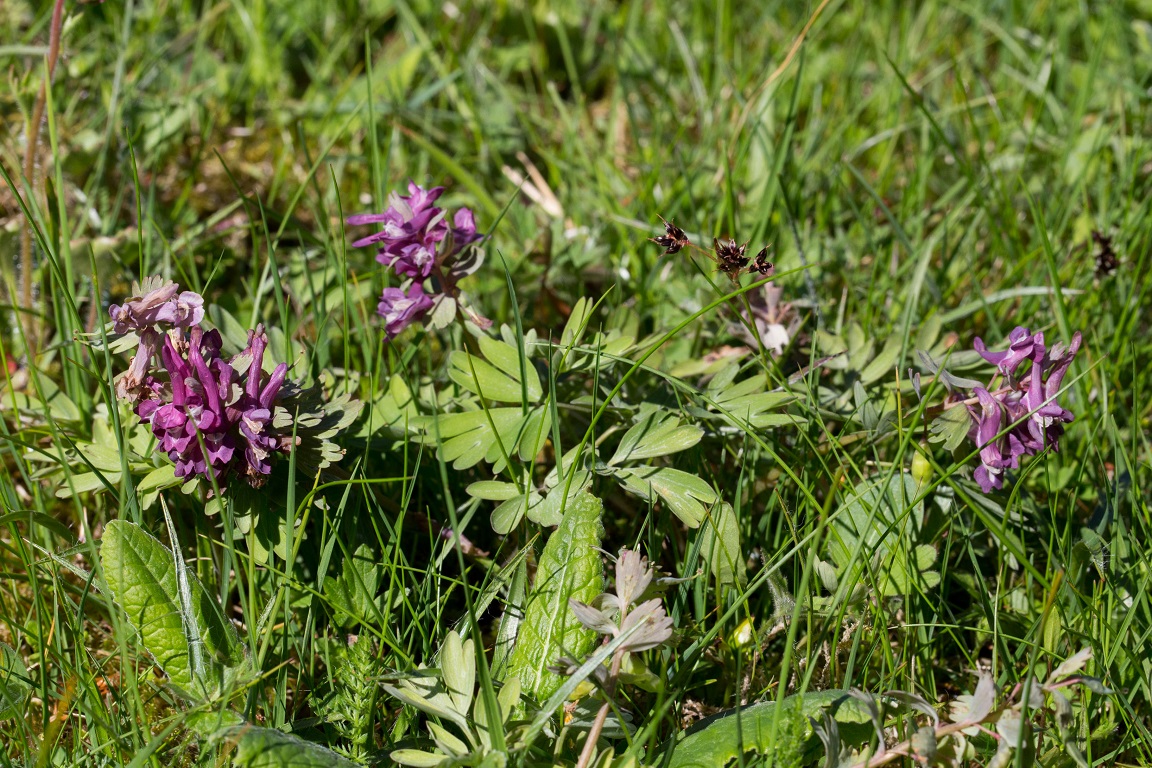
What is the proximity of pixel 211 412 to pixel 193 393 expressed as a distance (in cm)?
5

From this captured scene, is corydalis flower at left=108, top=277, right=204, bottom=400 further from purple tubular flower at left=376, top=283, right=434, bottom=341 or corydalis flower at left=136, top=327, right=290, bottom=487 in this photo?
purple tubular flower at left=376, top=283, right=434, bottom=341

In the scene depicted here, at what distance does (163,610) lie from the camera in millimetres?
1761

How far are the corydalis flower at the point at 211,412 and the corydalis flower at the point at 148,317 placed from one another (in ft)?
0.09

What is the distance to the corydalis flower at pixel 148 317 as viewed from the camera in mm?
1712

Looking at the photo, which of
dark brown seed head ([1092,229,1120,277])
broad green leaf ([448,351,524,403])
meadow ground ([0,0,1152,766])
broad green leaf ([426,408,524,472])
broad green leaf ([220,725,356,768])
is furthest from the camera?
dark brown seed head ([1092,229,1120,277])

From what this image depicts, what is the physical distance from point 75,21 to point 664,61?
92.3 inches

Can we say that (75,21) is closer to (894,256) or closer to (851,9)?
(894,256)

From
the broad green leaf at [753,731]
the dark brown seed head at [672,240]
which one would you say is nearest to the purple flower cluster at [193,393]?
the dark brown seed head at [672,240]

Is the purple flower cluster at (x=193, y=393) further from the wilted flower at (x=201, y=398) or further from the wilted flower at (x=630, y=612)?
the wilted flower at (x=630, y=612)

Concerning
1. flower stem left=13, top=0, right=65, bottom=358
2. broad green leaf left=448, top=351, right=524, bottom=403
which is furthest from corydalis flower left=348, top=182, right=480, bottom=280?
flower stem left=13, top=0, right=65, bottom=358

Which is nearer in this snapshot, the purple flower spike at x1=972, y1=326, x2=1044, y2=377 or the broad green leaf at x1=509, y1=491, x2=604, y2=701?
the broad green leaf at x1=509, y1=491, x2=604, y2=701

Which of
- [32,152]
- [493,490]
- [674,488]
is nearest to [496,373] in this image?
[493,490]

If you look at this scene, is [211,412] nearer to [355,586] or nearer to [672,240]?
[355,586]

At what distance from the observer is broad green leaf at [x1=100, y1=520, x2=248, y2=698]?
1724mm
